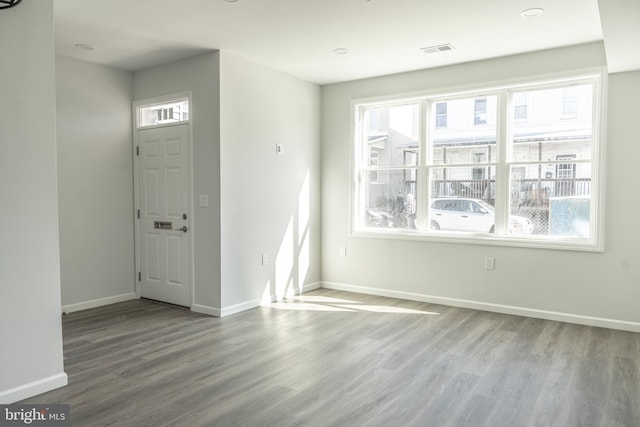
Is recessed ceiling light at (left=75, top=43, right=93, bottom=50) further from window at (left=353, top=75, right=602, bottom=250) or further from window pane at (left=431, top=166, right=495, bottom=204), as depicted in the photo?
window pane at (left=431, top=166, right=495, bottom=204)

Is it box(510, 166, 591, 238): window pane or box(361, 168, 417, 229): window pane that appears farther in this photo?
box(361, 168, 417, 229): window pane

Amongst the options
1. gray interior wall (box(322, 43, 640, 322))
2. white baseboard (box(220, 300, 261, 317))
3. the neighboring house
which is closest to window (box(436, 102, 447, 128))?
the neighboring house

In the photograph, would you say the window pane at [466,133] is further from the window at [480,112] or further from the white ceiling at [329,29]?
the white ceiling at [329,29]

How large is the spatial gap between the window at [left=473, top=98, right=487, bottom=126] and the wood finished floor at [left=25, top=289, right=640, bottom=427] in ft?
6.92

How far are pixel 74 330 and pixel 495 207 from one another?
4440 millimetres

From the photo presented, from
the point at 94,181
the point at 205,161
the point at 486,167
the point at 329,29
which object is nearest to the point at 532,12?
the point at 329,29

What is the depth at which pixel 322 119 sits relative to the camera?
6.06 meters

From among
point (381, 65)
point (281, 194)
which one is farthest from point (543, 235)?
point (281, 194)

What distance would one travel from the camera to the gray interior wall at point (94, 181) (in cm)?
480

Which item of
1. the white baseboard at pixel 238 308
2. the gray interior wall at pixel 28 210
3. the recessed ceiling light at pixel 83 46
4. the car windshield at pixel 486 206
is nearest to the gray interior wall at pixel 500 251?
the car windshield at pixel 486 206

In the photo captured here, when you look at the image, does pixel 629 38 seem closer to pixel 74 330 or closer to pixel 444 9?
pixel 444 9

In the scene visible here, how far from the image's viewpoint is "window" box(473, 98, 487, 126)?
498cm

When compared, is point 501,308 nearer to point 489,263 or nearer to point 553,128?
point 489,263

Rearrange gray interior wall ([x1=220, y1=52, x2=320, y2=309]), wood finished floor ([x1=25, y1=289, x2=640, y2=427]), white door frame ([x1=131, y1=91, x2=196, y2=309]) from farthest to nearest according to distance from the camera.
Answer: white door frame ([x1=131, y1=91, x2=196, y2=309]), gray interior wall ([x1=220, y1=52, x2=320, y2=309]), wood finished floor ([x1=25, y1=289, x2=640, y2=427])
